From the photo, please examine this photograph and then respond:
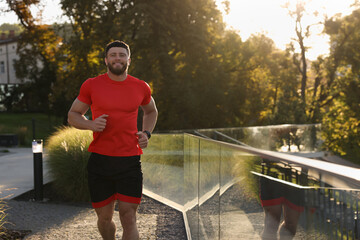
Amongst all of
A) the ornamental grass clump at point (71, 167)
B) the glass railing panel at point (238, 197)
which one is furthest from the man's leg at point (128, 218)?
the ornamental grass clump at point (71, 167)

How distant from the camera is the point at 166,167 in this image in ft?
24.8

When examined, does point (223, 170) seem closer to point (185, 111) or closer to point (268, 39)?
point (185, 111)

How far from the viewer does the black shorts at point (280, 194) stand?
1.68m

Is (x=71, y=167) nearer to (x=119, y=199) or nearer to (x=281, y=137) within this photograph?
(x=119, y=199)

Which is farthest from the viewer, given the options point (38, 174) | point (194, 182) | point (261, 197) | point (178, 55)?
point (178, 55)

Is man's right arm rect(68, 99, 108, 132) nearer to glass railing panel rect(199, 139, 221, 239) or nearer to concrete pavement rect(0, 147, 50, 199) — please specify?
glass railing panel rect(199, 139, 221, 239)

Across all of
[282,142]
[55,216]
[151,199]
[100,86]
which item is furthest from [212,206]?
[282,142]

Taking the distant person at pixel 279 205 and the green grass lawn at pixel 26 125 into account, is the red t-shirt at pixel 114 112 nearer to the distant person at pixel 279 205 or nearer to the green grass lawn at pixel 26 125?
the distant person at pixel 279 205

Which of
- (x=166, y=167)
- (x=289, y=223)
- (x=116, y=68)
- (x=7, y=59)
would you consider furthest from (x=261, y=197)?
(x=7, y=59)

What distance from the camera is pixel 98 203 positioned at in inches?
142

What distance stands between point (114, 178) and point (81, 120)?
0.53 metres

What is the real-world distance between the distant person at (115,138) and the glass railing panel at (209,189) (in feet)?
1.96

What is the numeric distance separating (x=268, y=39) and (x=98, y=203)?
3399cm

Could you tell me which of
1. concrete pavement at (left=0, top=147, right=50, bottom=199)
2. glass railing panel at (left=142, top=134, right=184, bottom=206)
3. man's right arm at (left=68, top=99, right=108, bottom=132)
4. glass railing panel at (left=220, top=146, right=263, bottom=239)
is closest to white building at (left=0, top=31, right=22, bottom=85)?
concrete pavement at (left=0, top=147, right=50, bottom=199)
